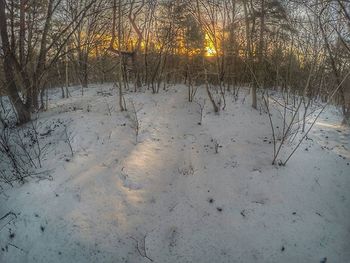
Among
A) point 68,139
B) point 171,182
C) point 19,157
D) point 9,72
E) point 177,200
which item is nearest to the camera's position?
point 177,200

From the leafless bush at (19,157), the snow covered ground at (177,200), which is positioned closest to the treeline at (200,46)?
the leafless bush at (19,157)

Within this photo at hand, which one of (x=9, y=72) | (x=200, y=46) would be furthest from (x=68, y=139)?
(x=200, y=46)

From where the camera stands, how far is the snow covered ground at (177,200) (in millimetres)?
5172

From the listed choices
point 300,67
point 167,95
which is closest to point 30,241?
point 167,95

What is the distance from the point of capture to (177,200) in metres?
6.31

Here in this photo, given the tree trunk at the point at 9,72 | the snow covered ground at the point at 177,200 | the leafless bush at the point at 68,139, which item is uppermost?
the tree trunk at the point at 9,72

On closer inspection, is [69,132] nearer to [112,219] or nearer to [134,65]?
[112,219]

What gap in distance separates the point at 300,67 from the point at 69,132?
493 inches

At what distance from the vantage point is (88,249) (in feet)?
16.8

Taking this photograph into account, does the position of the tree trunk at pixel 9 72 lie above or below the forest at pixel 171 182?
above

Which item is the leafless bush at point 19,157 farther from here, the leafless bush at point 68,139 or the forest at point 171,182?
the leafless bush at point 68,139

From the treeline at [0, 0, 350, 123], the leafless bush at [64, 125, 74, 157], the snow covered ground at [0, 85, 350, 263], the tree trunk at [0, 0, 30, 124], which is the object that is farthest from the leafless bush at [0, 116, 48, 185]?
the treeline at [0, 0, 350, 123]

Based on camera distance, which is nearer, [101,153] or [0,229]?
[0,229]

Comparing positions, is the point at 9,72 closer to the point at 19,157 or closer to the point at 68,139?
the point at 19,157
